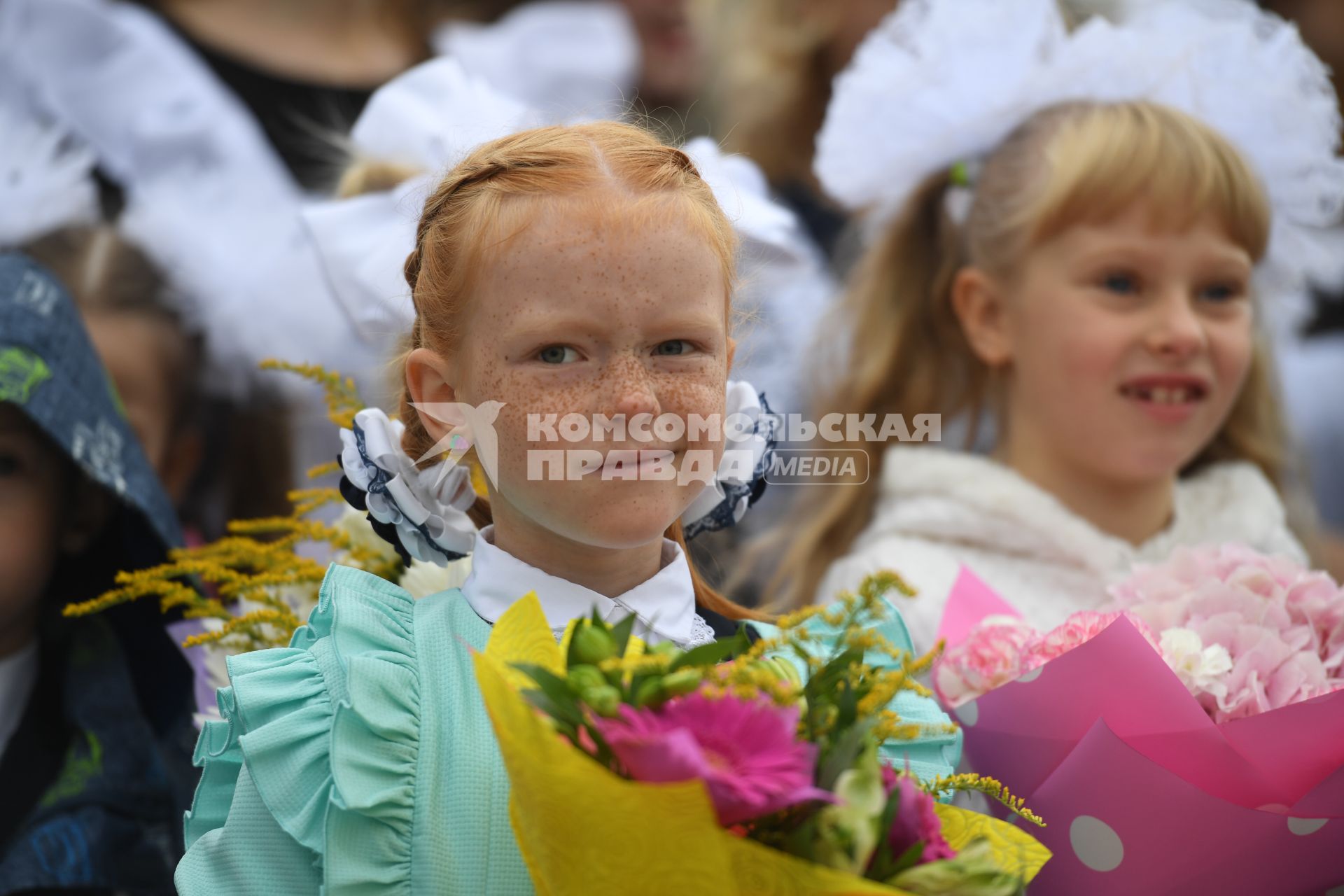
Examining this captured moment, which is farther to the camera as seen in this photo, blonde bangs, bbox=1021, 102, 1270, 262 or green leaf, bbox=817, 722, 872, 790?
blonde bangs, bbox=1021, 102, 1270, 262

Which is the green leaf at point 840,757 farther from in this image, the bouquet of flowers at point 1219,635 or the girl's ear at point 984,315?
the girl's ear at point 984,315

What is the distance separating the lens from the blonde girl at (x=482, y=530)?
1312 millimetres

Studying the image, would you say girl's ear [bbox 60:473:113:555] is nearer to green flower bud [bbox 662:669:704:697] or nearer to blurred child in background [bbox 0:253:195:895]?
blurred child in background [bbox 0:253:195:895]

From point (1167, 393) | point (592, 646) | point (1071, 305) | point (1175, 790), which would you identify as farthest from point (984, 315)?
point (592, 646)

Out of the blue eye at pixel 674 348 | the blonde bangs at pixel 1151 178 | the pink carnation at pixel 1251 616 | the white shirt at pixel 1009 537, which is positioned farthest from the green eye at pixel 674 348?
the blonde bangs at pixel 1151 178

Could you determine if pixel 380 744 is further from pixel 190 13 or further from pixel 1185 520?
pixel 190 13

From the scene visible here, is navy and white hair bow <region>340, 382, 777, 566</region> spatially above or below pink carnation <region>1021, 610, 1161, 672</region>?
above

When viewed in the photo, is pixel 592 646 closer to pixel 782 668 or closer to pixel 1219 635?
pixel 782 668

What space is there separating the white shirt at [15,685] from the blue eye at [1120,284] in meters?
1.85

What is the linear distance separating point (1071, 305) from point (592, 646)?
1.44m

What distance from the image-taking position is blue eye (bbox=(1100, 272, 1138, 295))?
2312mm

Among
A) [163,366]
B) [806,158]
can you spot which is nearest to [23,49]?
[163,366]

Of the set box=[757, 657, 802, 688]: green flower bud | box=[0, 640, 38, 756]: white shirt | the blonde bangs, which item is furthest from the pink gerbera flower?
the blonde bangs

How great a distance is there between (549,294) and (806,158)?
2.47 metres
